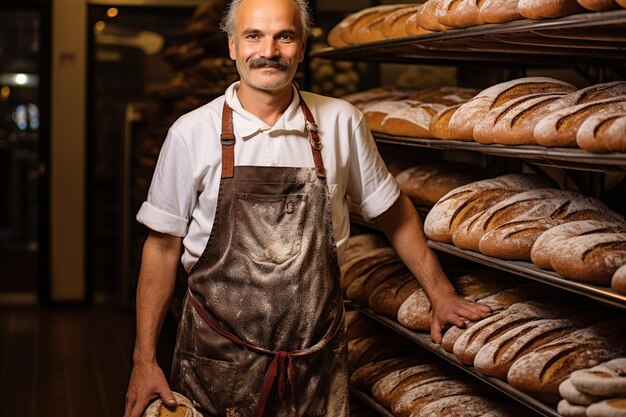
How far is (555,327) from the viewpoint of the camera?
2600 millimetres

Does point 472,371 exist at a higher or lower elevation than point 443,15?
lower

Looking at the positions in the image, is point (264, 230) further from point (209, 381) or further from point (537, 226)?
point (537, 226)

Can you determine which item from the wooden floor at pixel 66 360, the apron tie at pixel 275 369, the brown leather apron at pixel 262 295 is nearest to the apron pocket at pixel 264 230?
the brown leather apron at pixel 262 295

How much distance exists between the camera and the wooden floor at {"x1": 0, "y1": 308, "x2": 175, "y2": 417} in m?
5.08

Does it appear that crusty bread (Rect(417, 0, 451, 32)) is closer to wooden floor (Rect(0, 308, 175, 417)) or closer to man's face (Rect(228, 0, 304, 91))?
man's face (Rect(228, 0, 304, 91))

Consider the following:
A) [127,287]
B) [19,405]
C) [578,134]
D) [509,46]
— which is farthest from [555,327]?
[127,287]

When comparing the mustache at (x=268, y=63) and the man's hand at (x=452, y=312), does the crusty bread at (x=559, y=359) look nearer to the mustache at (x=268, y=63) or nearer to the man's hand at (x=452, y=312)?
the man's hand at (x=452, y=312)

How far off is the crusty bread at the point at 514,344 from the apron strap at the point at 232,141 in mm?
638

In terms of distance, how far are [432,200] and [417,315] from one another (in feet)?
1.53

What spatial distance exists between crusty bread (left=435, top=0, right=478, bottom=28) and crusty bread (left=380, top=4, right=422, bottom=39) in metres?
0.58

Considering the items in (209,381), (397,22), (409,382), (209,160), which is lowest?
(409,382)

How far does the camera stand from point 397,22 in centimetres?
357

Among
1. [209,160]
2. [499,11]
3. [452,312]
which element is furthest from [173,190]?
[499,11]

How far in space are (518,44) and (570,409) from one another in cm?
106
